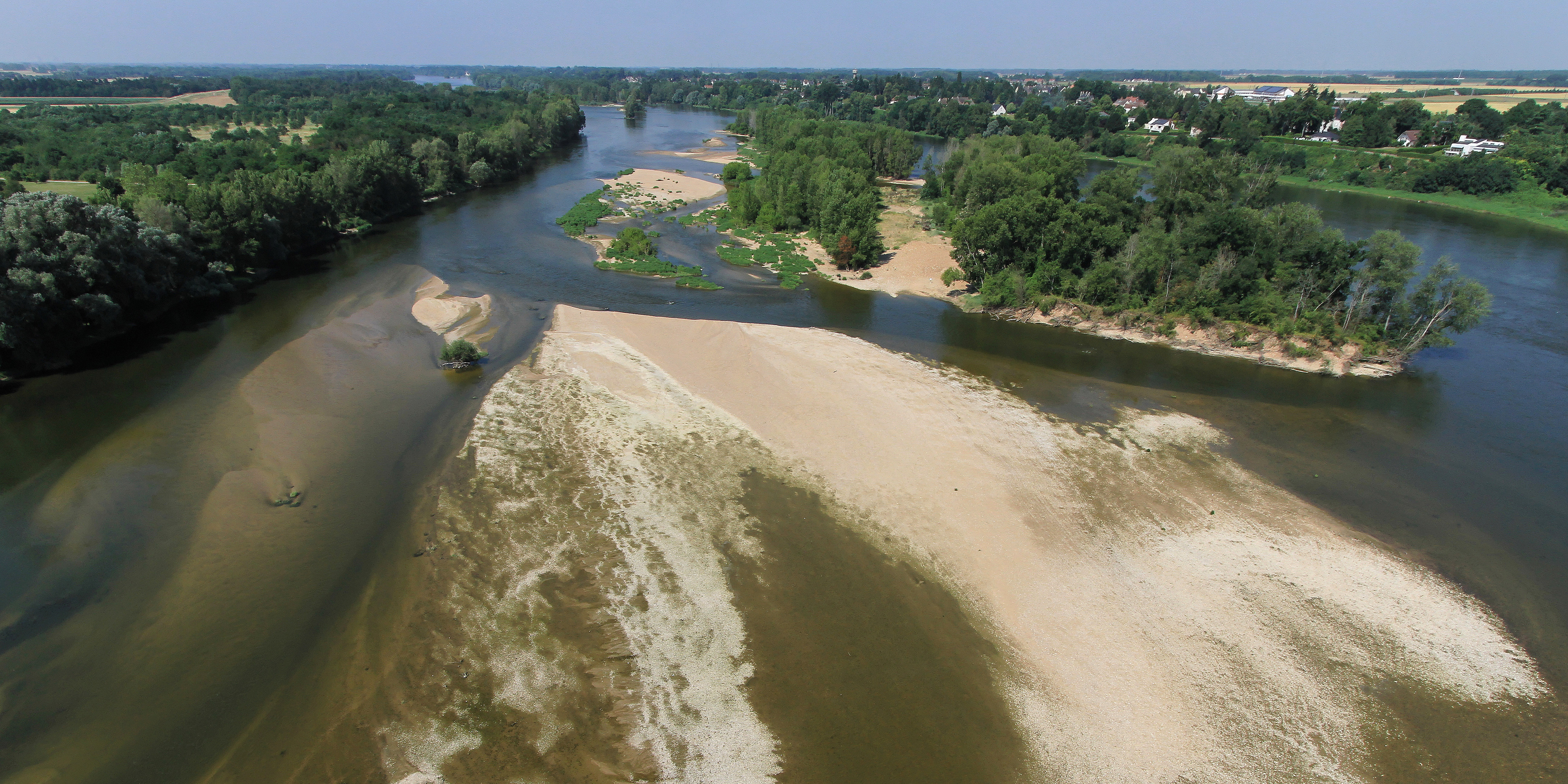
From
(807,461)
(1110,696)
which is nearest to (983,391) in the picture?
(807,461)

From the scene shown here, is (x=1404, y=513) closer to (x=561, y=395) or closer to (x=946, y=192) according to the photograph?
Answer: (x=561, y=395)

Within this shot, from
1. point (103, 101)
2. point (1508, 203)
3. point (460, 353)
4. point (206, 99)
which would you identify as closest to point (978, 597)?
point (460, 353)

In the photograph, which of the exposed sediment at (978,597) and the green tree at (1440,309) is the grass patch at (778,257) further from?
the green tree at (1440,309)

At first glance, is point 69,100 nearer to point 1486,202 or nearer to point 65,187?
point 65,187

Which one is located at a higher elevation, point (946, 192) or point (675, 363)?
point (946, 192)

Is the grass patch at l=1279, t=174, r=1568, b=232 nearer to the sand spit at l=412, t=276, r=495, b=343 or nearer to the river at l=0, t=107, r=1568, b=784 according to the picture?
the river at l=0, t=107, r=1568, b=784

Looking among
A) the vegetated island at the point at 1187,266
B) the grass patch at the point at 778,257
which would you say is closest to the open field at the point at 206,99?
the grass patch at the point at 778,257

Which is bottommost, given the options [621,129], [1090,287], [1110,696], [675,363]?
[1110,696]

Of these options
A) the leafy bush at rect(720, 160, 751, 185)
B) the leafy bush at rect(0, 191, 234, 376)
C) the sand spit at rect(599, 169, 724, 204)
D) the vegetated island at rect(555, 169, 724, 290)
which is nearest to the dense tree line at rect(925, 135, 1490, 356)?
the vegetated island at rect(555, 169, 724, 290)
